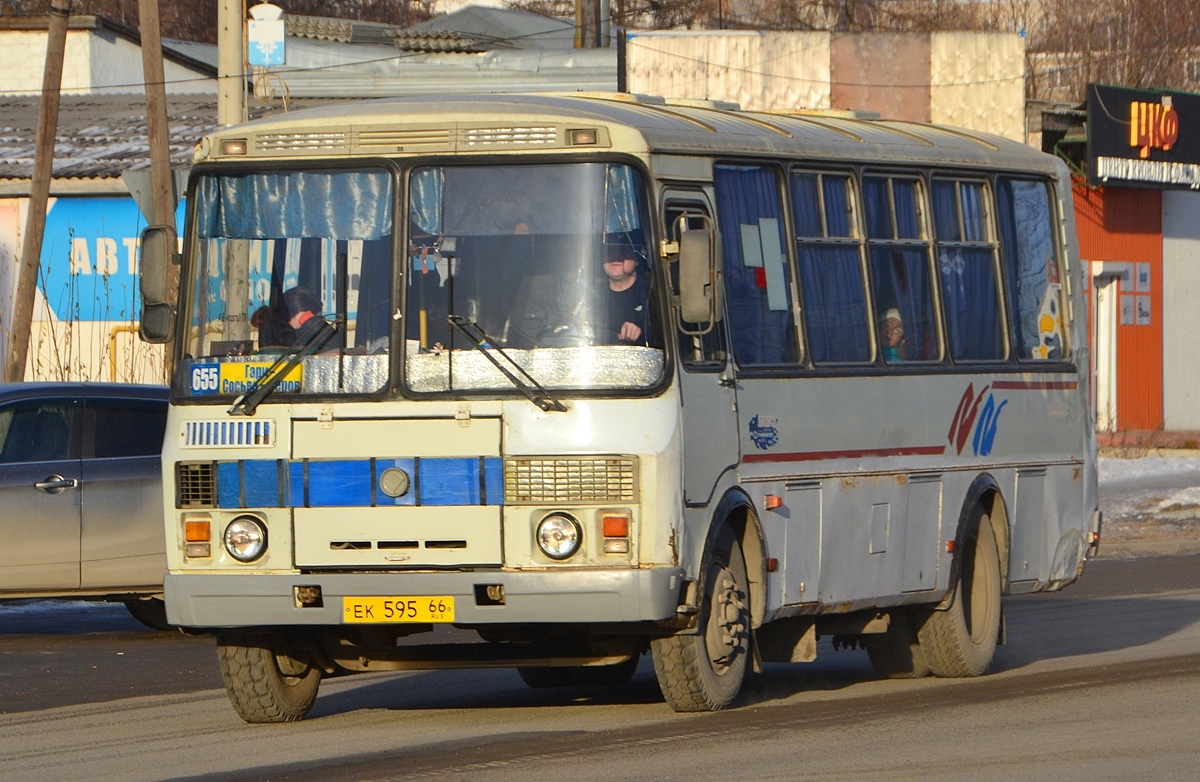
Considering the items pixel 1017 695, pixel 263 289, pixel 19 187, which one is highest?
pixel 19 187

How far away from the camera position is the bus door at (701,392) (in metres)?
8.88

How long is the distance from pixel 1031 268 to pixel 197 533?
5.60m

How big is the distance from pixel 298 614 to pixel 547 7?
62206mm

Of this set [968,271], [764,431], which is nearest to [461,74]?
[968,271]

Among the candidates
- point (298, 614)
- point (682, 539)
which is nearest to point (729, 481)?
point (682, 539)

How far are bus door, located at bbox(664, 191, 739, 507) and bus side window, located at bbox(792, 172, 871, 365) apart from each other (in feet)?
3.13

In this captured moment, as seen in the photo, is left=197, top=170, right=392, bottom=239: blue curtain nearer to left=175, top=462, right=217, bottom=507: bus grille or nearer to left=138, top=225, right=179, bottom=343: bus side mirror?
left=138, top=225, right=179, bottom=343: bus side mirror

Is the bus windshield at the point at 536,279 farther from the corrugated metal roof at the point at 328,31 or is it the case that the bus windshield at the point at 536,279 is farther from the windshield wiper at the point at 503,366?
the corrugated metal roof at the point at 328,31

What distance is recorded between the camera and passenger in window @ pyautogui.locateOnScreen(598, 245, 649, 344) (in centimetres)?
875

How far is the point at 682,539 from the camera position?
869cm

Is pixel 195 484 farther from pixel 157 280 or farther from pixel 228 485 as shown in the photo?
pixel 157 280

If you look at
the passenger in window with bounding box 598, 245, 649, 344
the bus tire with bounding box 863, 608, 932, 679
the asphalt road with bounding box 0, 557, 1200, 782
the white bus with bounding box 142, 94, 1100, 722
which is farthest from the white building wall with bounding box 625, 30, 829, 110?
the passenger in window with bounding box 598, 245, 649, 344

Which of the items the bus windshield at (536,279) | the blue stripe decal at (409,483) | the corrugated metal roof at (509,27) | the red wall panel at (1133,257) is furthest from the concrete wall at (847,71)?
the blue stripe decal at (409,483)

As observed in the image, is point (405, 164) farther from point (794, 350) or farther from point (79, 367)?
point (79, 367)
